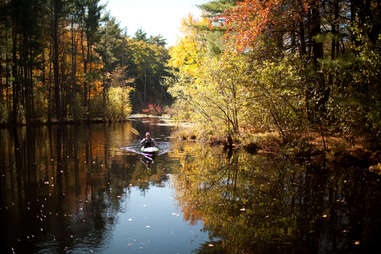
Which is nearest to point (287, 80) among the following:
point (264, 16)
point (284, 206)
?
point (264, 16)

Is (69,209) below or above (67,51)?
below

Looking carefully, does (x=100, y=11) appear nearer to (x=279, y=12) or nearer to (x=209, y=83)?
(x=209, y=83)

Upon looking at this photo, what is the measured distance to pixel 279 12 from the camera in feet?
43.3

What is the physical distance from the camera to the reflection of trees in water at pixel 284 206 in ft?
17.6

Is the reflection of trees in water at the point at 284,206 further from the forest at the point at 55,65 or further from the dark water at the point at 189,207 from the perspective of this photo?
the forest at the point at 55,65

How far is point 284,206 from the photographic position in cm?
719

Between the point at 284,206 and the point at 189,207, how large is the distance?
91.5 inches

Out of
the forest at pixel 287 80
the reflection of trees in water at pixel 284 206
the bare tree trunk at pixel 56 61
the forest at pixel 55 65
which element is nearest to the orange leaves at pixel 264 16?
the forest at pixel 287 80

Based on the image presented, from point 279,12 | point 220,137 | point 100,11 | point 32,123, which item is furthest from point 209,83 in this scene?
point 100,11

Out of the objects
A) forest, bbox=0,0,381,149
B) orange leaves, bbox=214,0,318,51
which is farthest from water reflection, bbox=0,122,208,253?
orange leaves, bbox=214,0,318,51

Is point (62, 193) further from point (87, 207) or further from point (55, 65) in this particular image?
point (55, 65)

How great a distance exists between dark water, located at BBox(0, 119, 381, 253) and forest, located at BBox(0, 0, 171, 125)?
11.2m

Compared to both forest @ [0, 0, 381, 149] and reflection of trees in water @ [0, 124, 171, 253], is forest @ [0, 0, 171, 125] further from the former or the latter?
reflection of trees in water @ [0, 124, 171, 253]

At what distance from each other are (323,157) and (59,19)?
31.2m
